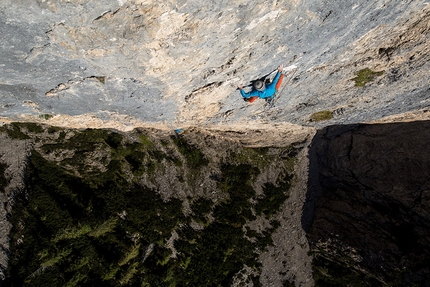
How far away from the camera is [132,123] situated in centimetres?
843

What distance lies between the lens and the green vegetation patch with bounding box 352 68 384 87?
6789 mm

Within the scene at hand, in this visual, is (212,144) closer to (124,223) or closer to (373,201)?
(124,223)

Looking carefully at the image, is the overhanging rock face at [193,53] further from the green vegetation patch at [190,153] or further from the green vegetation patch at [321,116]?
the green vegetation patch at [190,153]

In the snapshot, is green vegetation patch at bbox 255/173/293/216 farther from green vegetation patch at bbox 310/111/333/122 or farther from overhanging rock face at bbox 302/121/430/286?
green vegetation patch at bbox 310/111/333/122

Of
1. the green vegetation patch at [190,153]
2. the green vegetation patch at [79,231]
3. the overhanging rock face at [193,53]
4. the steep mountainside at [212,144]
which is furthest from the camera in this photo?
the green vegetation patch at [190,153]

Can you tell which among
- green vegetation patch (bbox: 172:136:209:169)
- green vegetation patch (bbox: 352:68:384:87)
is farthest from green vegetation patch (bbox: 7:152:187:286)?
green vegetation patch (bbox: 352:68:384:87)

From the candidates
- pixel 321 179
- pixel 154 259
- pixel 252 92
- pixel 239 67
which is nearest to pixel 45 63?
pixel 239 67

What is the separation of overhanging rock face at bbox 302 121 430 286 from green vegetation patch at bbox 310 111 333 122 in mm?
1851

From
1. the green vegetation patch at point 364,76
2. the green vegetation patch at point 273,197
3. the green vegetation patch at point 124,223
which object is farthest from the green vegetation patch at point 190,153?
the green vegetation patch at point 364,76

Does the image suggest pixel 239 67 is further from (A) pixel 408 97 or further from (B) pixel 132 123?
(A) pixel 408 97

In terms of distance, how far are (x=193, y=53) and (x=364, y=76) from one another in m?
4.50

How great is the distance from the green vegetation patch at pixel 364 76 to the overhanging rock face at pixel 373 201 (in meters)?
3.90

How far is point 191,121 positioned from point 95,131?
135 inches

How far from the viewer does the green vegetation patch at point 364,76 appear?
679cm
